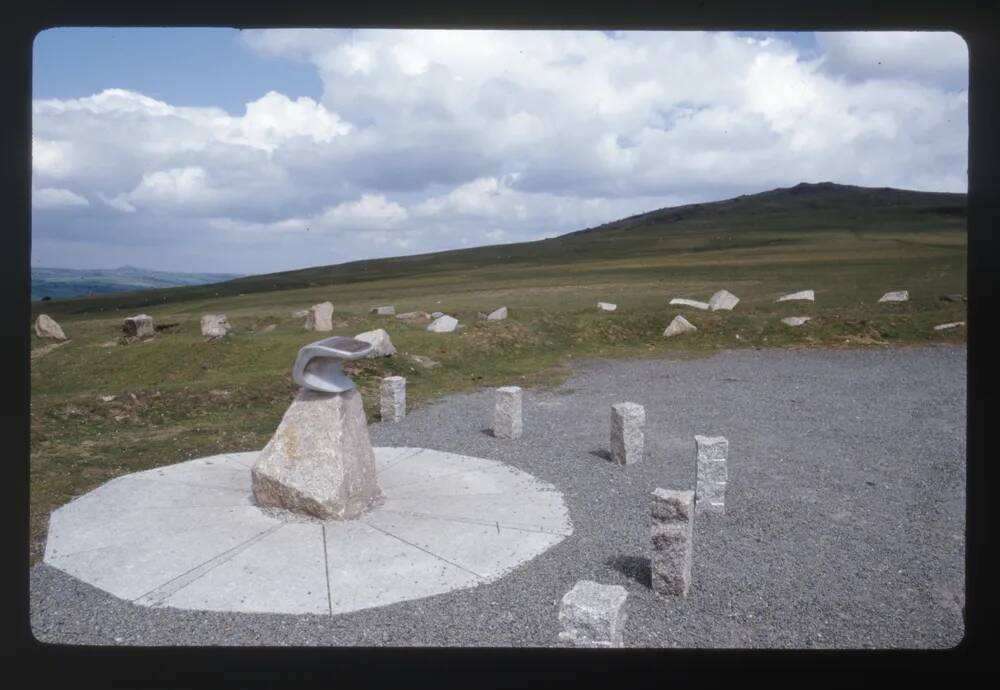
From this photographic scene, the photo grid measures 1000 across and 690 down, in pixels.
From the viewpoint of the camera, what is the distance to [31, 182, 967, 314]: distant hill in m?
79.0

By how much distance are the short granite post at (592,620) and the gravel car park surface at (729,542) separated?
1.71 feet

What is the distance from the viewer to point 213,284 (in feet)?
265

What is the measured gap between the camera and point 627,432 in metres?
12.5

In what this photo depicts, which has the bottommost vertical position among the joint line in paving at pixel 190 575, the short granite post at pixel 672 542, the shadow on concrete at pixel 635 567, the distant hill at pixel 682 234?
the shadow on concrete at pixel 635 567

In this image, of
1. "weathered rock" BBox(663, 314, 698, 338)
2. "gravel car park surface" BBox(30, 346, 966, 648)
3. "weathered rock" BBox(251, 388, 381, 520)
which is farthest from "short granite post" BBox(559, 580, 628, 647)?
"weathered rock" BBox(663, 314, 698, 338)

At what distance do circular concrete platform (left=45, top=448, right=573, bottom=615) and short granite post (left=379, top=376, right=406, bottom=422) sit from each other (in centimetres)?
472

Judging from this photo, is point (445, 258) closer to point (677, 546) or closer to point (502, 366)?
point (502, 366)

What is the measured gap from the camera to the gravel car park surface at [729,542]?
7.14 metres

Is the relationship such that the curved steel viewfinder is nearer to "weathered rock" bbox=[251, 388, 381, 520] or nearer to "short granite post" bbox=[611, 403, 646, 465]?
"weathered rock" bbox=[251, 388, 381, 520]

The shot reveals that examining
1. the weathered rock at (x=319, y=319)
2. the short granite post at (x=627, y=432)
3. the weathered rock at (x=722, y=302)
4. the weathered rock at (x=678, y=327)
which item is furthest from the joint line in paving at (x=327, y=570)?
the weathered rock at (x=722, y=302)

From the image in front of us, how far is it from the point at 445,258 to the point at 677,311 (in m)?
83.1

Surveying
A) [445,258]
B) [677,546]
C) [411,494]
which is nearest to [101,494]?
[411,494]

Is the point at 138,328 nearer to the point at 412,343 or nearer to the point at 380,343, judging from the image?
the point at 412,343

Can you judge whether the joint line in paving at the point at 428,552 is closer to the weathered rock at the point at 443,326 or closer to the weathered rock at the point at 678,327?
the weathered rock at the point at 443,326
